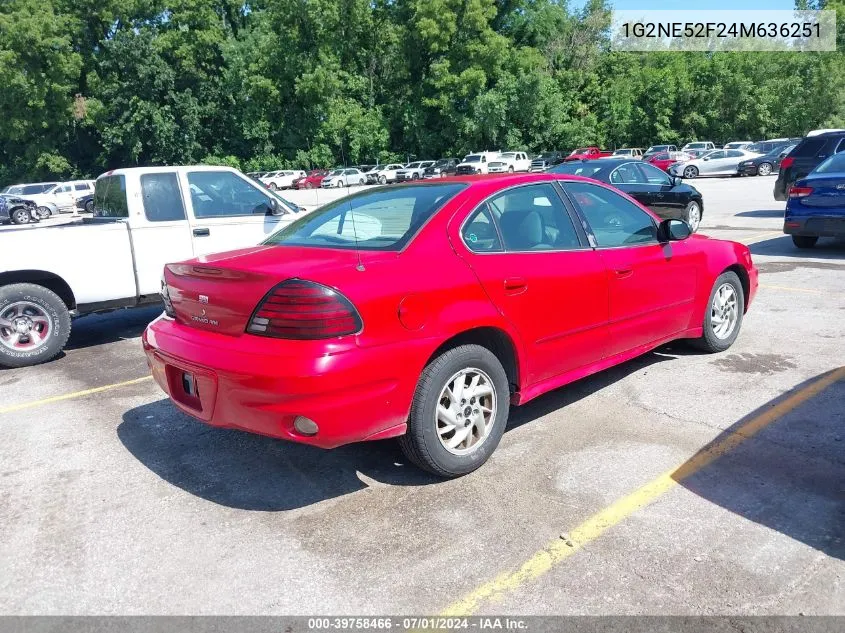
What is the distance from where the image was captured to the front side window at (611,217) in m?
4.79

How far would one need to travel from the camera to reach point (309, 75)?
53312 mm

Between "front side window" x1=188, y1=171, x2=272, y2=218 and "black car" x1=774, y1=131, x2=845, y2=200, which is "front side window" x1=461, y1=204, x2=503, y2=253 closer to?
"front side window" x1=188, y1=171, x2=272, y2=218

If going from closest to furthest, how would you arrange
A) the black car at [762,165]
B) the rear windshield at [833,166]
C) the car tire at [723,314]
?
the car tire at [723,314] → the rear windshield at [833,166] → the black car at [762,165]

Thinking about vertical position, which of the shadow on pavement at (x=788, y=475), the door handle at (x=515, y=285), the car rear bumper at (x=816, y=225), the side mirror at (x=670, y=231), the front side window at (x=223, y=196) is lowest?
the shadow on pavement at (x=788, y=475)

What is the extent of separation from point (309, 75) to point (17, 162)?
2554 centimetres

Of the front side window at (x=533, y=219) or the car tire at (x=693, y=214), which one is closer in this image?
the front side window at (x=533, y=219)

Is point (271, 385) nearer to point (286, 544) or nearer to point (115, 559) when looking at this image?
point (286, 544)

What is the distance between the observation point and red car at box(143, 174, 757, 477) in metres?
3.40

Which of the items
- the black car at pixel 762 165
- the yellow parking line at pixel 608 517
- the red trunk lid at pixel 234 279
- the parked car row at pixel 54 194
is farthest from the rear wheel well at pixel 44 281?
the black car at pixel 762 165

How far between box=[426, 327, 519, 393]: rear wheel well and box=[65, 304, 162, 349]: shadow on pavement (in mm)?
4793

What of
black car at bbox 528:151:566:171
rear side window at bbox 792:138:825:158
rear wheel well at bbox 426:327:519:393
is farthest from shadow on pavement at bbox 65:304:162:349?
black car at bbox 528:151:566:171

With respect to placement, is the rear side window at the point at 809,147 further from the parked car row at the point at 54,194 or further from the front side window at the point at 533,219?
the parked car row at the point at 54,194

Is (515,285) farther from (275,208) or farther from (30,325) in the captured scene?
(30,325)

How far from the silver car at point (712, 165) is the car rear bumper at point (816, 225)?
29.3 m
